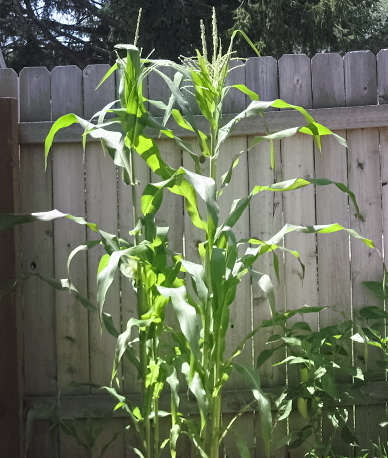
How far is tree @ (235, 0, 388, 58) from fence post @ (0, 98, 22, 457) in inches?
293

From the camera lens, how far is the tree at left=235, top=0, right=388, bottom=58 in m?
10.4

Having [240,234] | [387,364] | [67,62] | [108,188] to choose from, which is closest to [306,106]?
[240,234]

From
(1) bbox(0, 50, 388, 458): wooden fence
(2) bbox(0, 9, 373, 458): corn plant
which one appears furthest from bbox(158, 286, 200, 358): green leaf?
(1) bbox(0, 50, 388, 458): wooden fence

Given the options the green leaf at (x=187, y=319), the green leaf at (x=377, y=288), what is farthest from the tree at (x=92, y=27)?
the green leaf at (x=187, y=319)

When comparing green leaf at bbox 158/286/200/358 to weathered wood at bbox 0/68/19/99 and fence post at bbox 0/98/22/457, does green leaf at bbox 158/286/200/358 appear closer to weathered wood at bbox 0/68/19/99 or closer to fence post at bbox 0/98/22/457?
fence post at bbox 0/98/22/457

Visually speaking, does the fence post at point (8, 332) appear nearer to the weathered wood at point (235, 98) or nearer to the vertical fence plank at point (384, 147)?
the weathered wood at point (235, 98)

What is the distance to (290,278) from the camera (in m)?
3.30

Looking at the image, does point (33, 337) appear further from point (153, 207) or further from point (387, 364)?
point (387, 364)

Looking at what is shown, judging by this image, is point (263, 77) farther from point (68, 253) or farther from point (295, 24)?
point (295, 24)

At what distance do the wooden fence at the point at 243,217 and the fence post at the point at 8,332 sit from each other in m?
0.12

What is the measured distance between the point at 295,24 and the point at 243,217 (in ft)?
26.1

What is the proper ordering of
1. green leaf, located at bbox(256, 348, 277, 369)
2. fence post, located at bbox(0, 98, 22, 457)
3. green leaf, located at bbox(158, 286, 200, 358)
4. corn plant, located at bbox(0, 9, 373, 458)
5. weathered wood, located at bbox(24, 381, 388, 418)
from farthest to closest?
weathered wood, located at bbox(24, 381, 388, 418), fence post, located at bbox(0, 98, 22, 457), green leaf, located at bbox(256, 348, 277, 369), corn plant, located at bbox(0, 9, 373, 458), green leaf, located at bbox(158, 286, 200, 358)

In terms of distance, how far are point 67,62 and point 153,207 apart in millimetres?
11269

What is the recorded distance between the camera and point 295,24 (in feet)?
34.6
